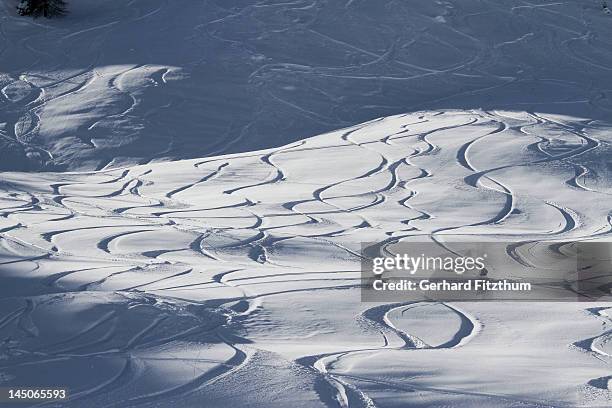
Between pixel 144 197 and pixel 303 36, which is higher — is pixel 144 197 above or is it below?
below

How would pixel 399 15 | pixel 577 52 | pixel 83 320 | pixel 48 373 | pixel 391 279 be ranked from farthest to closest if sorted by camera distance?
1. pixel 399 15
2. pixel 577 52
3. pixel 391 279
4. pixel 83 320
5. pixel 48 373

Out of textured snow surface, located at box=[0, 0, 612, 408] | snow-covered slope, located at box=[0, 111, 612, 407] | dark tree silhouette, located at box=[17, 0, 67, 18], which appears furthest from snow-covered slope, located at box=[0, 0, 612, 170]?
snow-covered slope, located at box=[0, 111, 612, 407]

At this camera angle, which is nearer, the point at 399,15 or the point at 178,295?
the point at 178,295

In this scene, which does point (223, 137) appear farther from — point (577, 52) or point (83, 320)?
point (83, 320)

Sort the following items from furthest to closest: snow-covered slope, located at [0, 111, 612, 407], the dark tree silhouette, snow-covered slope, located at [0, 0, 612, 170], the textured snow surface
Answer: the dark tree silhouette, snow-covered slope, located at [0, 0, 612, 170], the textured snow surface, snow-covered slope, located at [0, 111, 612, 407]

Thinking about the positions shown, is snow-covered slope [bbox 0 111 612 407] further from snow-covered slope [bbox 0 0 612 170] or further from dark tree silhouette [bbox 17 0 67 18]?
dark tree silhouette [bbox 17 0 67 18]

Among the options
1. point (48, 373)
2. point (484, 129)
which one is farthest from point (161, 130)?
point (48, 373)
